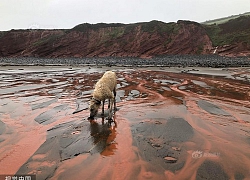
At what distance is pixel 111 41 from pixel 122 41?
3.69 metres

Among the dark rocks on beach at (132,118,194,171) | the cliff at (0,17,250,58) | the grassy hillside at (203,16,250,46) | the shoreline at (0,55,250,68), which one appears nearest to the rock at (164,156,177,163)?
the dark rocks on beach at (132,118,194,171)

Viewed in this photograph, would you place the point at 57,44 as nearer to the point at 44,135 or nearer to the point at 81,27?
the point at 81,27

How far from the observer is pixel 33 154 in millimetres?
5059

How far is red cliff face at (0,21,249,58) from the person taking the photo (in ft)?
185

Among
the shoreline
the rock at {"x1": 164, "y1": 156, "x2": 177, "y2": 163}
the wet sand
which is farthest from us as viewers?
the shoreline

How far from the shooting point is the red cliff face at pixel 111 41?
56438 mm

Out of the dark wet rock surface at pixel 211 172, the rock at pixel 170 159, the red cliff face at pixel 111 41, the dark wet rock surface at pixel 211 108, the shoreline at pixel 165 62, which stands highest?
the red cliff face at pixel 111 41

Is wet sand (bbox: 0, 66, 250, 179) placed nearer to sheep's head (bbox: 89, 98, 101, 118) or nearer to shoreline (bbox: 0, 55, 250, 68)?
sheep's head (bbox: 89, 98, 101, 118)

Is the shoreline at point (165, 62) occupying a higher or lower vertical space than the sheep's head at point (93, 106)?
higher

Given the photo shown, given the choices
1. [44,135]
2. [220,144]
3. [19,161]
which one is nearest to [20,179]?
[19,161]

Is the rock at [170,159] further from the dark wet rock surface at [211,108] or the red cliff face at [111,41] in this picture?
the red cliff face at [111,41]

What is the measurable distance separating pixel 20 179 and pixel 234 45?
5693cm

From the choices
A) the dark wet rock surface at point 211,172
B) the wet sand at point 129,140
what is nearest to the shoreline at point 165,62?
the wet sand at point 129,140

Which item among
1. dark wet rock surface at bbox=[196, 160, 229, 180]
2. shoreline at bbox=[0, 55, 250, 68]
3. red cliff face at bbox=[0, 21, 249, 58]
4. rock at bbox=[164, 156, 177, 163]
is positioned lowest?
dark wet rock surface at bbox=[196, 160, 229, 180]
